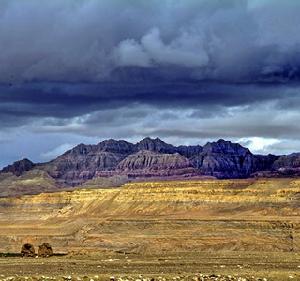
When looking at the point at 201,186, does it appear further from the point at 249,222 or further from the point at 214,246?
the point at 214,246

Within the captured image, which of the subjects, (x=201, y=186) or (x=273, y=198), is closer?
(x=273, y=198)

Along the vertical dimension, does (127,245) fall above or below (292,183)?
below

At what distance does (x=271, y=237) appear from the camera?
13550 centimetres

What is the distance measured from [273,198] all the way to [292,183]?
12.8 m

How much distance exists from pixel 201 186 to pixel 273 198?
93.0 ft

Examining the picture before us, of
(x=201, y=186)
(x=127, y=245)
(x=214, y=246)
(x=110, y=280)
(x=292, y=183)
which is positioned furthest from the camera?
(x=201, y=186)

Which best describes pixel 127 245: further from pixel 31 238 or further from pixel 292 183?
pixel 292 183

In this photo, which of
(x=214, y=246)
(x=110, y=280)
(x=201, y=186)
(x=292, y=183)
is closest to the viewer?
(x=110, y=280)

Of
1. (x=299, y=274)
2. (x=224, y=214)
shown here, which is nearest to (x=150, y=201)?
(x=224, y=214)

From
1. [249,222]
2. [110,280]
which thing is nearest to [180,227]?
[249,222]

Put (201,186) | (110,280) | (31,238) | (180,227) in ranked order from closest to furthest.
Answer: (110,280)
(180,227)
(31,238)
(201,186)

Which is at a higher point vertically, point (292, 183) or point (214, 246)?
point (292, 183)

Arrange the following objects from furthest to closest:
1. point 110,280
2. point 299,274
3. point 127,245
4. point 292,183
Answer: point 292,183 < point 127,245 < point 299,274 < point 110,280

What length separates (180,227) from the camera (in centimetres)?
15125
